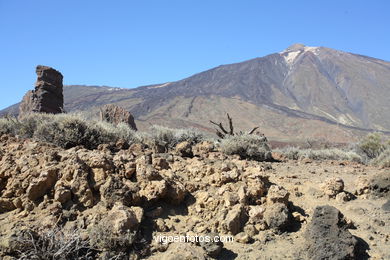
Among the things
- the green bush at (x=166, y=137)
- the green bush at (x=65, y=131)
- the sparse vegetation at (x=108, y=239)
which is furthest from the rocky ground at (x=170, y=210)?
A: the green bush at (x=166, y=137)

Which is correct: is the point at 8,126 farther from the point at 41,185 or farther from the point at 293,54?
the point at 293,54

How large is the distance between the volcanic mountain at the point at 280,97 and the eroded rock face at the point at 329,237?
35.3 meters

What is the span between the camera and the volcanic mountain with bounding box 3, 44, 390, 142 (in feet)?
167

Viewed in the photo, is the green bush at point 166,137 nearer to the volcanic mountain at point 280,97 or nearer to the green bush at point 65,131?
the green bush at point 65,131

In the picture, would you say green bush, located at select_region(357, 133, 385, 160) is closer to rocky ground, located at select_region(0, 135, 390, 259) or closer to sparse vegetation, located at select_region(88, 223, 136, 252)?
rocky ground, located at select_region(0, 135, 390, 259)

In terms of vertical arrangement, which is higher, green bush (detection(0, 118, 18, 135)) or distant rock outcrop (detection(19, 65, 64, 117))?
distant rock outcrop (detection(19, 65, 64, 117))

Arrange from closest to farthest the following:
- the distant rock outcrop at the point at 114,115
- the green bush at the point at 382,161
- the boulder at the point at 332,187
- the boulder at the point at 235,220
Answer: the boulder at the point at 235,220, the boulder at the point at 332,187, the green bush at the point at 382,161, the distant rock outcrop at the point at 114,115

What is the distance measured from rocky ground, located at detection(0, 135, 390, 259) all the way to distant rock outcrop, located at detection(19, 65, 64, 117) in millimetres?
7699

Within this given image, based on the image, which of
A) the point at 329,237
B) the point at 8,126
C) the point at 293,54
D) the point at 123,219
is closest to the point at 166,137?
the point at 8,126

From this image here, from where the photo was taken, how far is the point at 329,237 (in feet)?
10.4

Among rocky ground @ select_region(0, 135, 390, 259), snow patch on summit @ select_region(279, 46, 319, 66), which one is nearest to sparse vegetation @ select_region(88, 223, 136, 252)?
rocky ground @ select_region(0, 135, 390, 259)

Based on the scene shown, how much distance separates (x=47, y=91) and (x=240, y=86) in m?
81.4

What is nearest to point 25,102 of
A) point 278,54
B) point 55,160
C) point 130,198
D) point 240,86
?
point 55,160

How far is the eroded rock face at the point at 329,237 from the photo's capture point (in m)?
3.07
